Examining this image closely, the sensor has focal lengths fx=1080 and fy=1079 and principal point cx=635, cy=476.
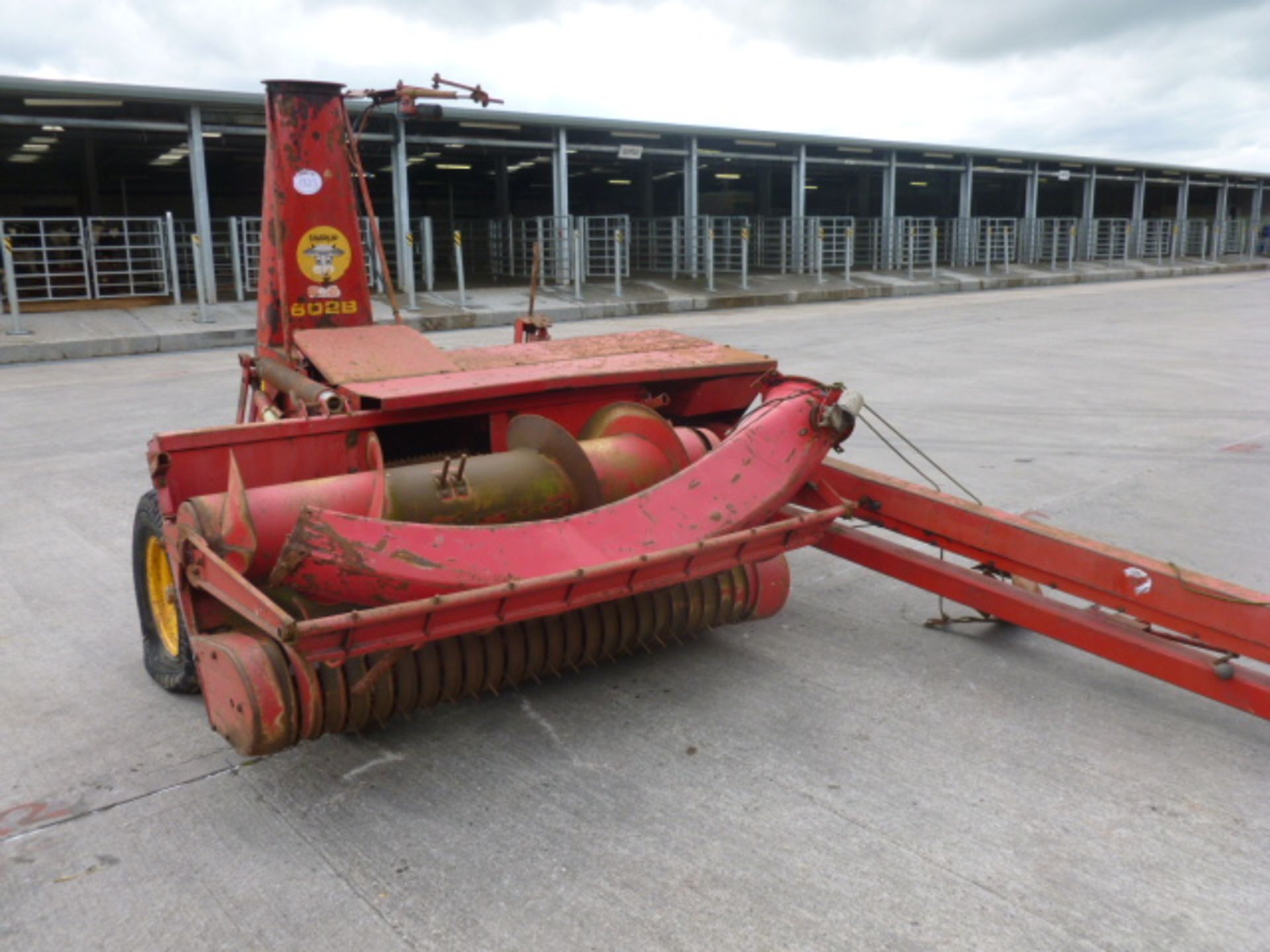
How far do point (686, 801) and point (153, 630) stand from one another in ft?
7.30

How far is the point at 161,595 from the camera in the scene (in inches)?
161

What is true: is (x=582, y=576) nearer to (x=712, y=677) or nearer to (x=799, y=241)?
(x=712, y=677)

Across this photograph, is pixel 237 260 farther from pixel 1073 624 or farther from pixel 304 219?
pixel 1073 624

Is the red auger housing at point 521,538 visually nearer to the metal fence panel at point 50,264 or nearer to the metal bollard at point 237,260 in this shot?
the metal bollard at point 237,260

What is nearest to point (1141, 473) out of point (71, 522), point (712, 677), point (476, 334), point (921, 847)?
point (712, 677)

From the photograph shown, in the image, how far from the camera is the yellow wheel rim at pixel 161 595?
4.00 metres

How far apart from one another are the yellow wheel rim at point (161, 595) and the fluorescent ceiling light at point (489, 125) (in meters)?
18.6

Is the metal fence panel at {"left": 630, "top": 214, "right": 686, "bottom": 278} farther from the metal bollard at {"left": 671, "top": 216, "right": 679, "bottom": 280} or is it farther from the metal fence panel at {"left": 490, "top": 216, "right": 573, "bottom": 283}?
the metal fence panel at {"left": 490, "top": 216, "right": 573, "bottom": 283}

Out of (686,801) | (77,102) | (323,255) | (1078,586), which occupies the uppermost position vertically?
(77,102)

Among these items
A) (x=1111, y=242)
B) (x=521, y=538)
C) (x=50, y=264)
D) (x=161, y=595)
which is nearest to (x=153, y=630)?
(x=161, y=595)

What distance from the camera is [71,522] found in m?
6.33

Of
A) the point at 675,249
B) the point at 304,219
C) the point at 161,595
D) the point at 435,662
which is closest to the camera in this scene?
the point at 435,662

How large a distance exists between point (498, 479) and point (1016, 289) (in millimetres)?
28695

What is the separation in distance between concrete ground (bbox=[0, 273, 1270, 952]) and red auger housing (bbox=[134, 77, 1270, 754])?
0.82 ft
